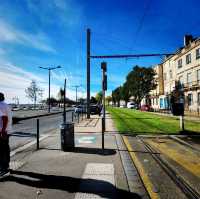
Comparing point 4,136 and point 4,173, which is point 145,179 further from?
point 4,136

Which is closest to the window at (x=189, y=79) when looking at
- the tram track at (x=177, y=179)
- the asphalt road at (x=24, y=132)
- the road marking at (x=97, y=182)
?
the asphalt road at (x=24, y=132)

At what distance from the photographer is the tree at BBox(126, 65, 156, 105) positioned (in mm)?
72025

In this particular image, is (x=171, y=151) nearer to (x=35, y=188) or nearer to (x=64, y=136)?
(x=64, y=136)

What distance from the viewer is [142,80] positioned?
239ft

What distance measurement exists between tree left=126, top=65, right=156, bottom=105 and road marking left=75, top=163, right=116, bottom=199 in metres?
65.6

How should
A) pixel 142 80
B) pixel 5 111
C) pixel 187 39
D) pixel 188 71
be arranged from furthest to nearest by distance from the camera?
1. pixel 142 80
2. pixel 187 39
3. pixel 188 71
4. pixel 5 111

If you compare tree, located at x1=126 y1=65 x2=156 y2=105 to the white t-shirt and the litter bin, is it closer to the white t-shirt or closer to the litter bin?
the litter bin

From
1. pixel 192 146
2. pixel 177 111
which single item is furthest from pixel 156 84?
pixel 192 146

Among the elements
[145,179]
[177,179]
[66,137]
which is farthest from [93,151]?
[177,179]

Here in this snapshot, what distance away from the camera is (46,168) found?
7320 mm

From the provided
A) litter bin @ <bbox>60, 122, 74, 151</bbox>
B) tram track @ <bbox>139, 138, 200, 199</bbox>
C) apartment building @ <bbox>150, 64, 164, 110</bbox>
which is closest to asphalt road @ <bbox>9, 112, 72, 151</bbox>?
litter bin @ <bbox>60, 122, 74, 151</bbox>

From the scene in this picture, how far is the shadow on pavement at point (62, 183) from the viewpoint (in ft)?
17.7

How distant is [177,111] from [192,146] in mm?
5647

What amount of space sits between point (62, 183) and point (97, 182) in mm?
675
